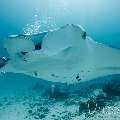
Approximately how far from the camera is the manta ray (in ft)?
13.7

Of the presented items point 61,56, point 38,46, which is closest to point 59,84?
point 38,46

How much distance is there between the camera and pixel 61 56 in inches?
166

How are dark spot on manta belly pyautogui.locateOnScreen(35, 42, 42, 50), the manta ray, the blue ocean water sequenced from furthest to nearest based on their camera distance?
the blue ocean water, dark spot on manta belly pyautogui.locateOnScreen(35, 42, 42, 50), the manta ray

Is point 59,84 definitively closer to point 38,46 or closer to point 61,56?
point 38,46

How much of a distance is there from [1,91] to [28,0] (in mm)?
11639

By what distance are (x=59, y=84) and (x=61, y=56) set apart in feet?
19.1

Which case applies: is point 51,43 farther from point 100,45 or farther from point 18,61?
point 100,45

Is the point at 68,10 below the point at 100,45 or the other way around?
the other way around

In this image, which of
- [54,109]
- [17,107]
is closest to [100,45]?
[54,109]

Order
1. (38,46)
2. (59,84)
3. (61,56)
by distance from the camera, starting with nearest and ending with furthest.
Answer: (61,56) → (38,46) → (59,84)

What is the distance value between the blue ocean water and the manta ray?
52 centimetres

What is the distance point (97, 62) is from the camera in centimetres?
504

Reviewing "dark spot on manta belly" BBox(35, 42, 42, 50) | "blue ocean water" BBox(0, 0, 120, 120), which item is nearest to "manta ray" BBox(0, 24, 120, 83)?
"dark spot on manta belly" BBox(35, 42, 42, 50)

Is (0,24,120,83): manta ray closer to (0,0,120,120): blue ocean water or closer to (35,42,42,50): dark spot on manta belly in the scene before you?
(35,42,42,50): dark spot on manta belly
